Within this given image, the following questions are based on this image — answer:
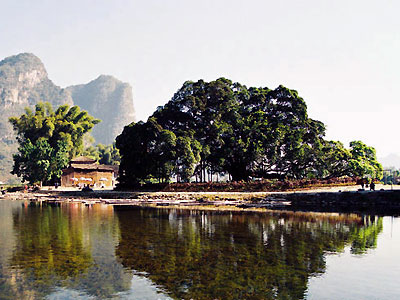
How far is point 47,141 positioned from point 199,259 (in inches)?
3119

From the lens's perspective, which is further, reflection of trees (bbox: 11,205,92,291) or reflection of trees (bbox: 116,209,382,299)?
reflection of trees (bbox: 11,205,92,291)

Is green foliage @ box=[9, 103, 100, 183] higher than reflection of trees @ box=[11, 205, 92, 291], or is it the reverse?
green foliage @ box=[9, 103, 100, 183]

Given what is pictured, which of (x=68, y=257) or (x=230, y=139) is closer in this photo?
(x=68, y=257)

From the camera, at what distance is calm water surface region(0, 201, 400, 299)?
14.1 meters

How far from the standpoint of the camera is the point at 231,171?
2389 inches

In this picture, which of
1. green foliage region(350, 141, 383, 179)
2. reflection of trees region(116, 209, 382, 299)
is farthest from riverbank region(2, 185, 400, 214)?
reflection of trees region(116, 209, 382, 299)

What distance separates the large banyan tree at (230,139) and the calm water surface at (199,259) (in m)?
21.3

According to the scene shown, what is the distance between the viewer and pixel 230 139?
5562 centimetres

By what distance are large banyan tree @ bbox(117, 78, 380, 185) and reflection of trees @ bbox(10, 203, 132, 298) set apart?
866 inches

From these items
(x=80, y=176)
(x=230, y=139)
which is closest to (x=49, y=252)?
(x=230, y=139)

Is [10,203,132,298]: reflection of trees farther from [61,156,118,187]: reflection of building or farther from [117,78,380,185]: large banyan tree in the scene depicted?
[61,156,118,187]: reflection of building

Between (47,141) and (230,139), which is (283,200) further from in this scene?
(47,141)

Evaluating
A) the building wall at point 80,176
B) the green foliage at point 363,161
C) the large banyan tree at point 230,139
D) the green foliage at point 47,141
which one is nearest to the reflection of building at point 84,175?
the building wall at point 80,176

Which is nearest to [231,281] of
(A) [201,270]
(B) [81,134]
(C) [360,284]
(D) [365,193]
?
(A) [201,270]
